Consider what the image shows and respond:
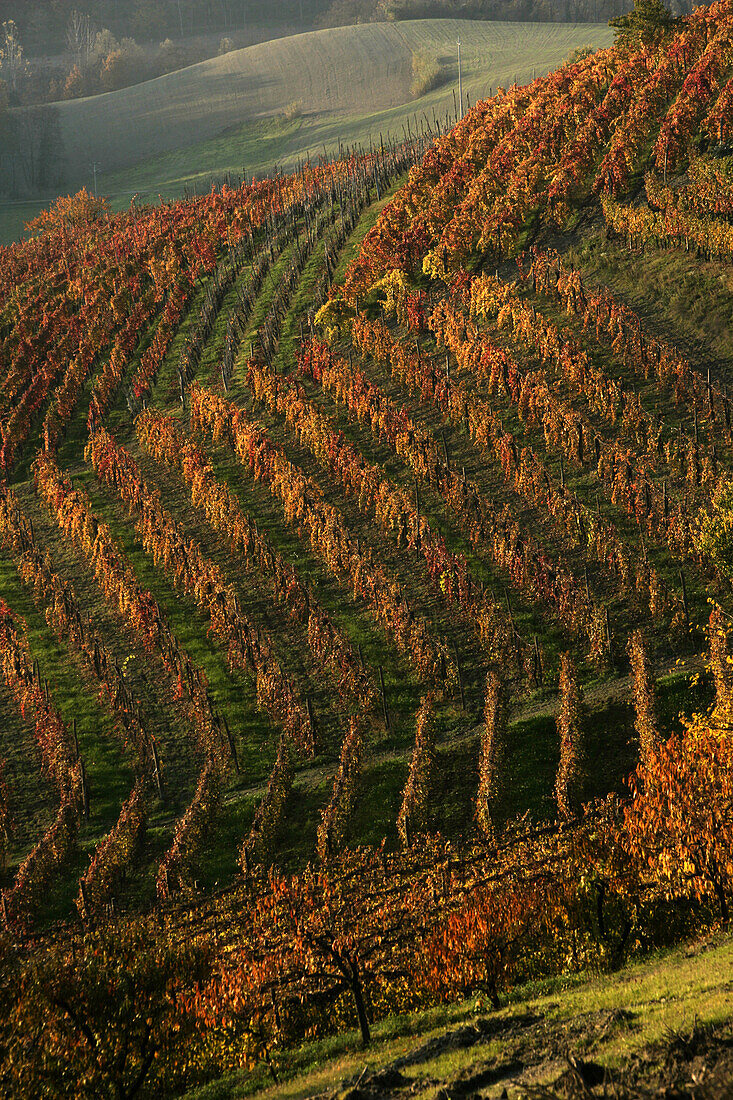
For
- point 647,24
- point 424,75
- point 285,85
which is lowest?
point 647,24

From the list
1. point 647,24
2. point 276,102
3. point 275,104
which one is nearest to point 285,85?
point 276,102

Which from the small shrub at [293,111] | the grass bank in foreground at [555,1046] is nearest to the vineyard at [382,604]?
the grass bank in foreground at [555,1046]

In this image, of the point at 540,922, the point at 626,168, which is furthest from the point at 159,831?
the point at 626,168

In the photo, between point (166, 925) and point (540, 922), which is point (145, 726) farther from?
point (540, 922)

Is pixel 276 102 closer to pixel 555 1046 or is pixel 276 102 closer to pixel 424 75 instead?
pixel 424 75

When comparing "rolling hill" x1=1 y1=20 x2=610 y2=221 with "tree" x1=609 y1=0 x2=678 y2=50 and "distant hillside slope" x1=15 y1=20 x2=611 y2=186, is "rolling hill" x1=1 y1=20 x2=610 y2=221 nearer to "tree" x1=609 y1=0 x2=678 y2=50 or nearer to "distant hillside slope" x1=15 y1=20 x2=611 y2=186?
"distant hillside slope" x1=15 y1=20 x2=611 y2=186

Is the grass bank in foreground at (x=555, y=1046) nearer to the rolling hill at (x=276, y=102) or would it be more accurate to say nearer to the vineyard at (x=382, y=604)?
the vineyard at (x=382, y=604)
